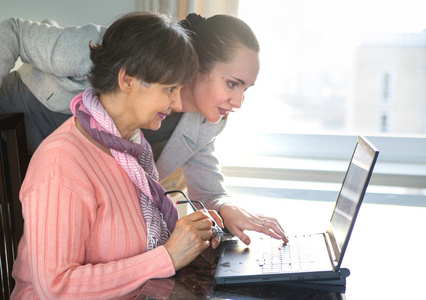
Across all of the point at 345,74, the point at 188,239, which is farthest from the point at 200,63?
the point at 345,74

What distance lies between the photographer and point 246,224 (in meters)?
1.25

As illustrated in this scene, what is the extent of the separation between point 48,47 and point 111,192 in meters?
0.50

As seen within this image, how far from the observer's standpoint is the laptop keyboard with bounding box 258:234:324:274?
0.98 m

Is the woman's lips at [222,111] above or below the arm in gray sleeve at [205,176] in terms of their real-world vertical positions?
above

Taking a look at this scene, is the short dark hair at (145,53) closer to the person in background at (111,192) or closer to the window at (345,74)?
the person in background at (111,192)

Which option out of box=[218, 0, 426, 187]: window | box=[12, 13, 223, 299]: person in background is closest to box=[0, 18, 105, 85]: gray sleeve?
box=[12, 13, 223, 299]: person in background

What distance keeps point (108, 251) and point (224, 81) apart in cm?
57

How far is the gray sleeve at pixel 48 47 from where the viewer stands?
135 cm

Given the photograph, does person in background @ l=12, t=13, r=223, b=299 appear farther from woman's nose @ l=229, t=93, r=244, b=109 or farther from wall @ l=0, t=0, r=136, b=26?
wall @ l=0, t=0, r=136, b=26

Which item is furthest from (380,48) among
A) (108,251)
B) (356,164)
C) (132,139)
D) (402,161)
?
(108,251)

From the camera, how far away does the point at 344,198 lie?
114 cm

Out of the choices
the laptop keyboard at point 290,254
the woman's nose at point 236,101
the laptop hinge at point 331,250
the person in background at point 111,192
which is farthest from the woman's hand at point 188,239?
the woman's nose at point 236,101

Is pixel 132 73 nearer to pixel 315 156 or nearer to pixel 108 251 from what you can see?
pixel 108 251

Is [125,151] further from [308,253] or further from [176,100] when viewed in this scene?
[308,253]
